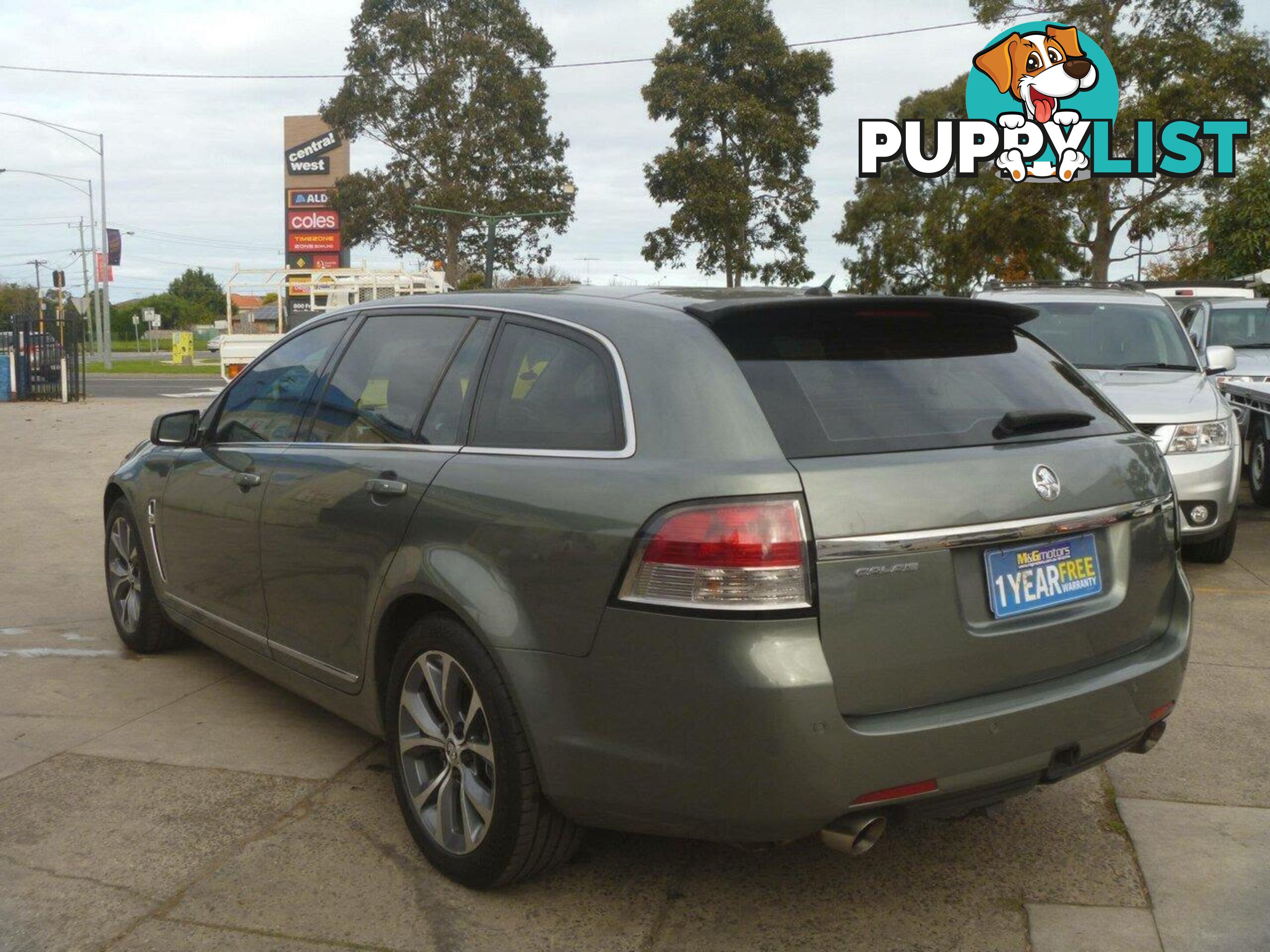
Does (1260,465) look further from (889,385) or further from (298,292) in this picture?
(298,292)

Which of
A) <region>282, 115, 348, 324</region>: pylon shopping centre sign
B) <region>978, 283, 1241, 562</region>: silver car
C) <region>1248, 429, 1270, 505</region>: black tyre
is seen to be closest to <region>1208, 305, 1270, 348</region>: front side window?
<region>1248, 429, 1270, 505</region>: black tyre

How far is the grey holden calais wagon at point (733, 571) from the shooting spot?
9.35 feet

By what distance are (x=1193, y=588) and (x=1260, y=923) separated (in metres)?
4.52

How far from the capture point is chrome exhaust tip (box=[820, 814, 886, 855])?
9.58ft

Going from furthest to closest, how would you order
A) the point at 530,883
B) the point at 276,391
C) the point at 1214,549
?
the point at 1214,549 < the point at 276,391 < the point at 530,883

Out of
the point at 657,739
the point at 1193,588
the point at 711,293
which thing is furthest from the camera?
the point at 1193,588

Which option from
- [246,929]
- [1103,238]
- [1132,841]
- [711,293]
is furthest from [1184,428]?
[1103,238]

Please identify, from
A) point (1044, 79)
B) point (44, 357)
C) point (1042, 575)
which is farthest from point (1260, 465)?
point (44, 357)

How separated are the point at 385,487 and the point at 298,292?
28.4 meters

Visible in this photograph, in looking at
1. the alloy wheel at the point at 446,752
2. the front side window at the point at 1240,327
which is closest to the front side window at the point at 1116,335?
the front side window at the point at 1240,327

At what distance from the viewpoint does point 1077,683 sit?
3.21 metres

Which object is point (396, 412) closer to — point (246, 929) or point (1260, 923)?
point (246, 929)

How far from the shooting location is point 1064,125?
3052 centimetres

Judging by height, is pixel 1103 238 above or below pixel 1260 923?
above
